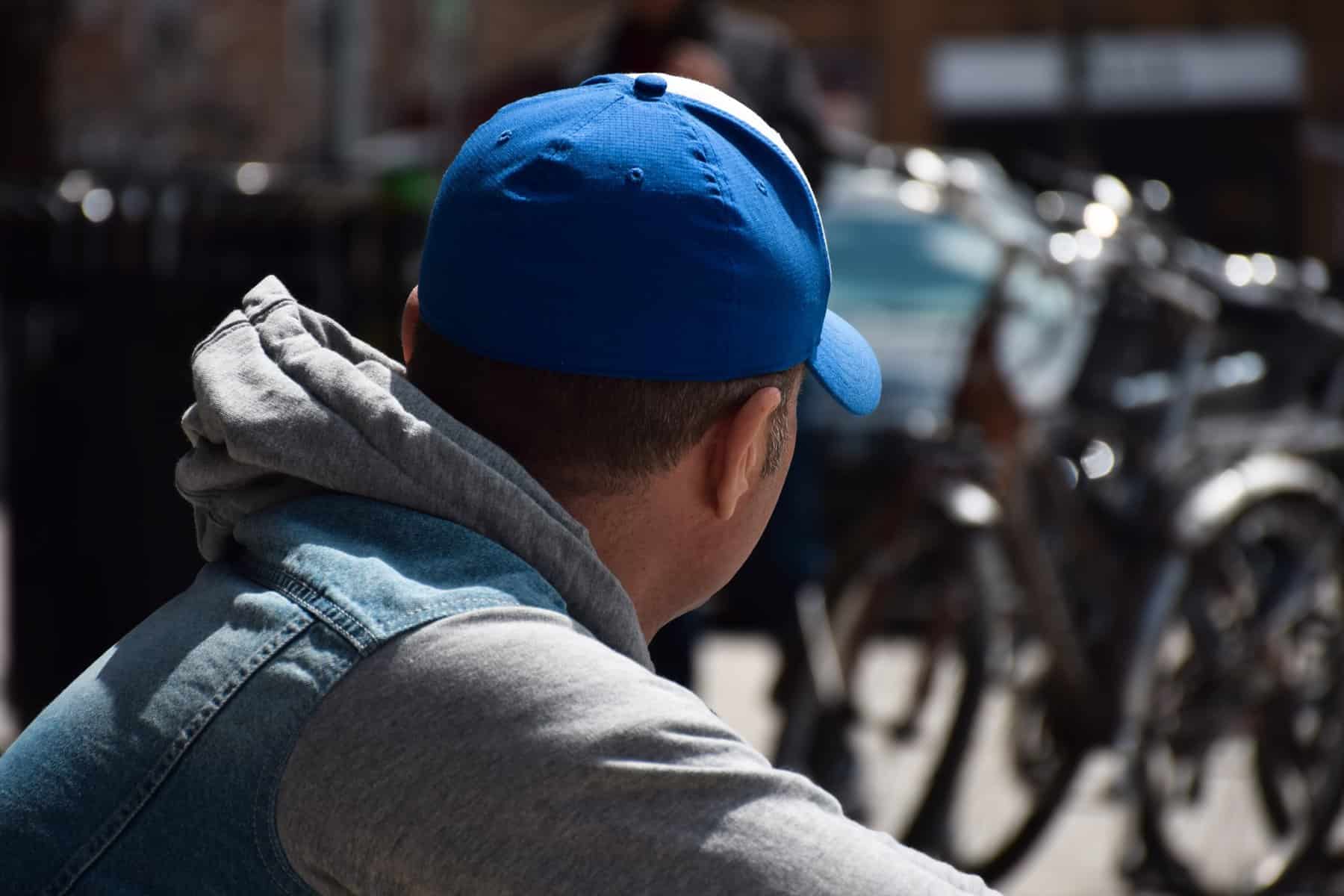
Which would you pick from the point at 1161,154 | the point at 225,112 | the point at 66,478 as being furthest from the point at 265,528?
the point at 225,112

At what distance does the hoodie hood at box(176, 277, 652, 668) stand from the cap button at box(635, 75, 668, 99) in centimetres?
28

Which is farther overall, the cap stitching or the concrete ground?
the concrete ground

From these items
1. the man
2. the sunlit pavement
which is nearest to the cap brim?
the man

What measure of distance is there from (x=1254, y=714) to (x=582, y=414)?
3.71 meters

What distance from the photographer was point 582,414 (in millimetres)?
1372

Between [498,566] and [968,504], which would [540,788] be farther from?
[968,504]

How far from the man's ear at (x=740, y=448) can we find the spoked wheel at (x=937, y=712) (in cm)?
299

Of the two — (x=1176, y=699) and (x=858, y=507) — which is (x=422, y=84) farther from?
(x=1176, y=699)

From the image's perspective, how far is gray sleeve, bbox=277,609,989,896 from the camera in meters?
1.15

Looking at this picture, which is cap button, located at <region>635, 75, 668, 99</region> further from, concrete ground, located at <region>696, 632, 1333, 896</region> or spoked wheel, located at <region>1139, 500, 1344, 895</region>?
spoked wheel, located at <region>1139, 500, 1344, 895</region>

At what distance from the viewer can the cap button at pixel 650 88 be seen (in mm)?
1410

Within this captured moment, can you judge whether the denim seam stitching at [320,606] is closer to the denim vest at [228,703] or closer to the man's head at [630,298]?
the denim vest at [228,703]

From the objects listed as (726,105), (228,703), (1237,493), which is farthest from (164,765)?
(1237,493)

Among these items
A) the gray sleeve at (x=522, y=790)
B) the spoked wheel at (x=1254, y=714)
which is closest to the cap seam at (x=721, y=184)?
the gray sleeve at (x=522, y=790)
